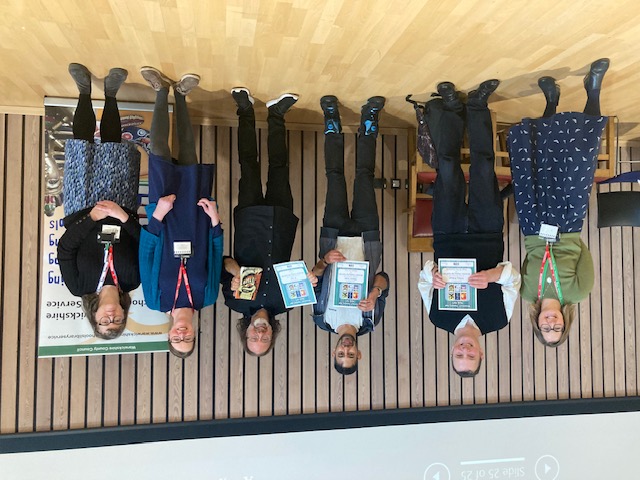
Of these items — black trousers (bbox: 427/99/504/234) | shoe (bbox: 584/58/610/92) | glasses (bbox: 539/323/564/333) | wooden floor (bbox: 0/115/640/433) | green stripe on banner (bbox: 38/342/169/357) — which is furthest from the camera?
wooden floor (bbox: 0/115/640/433)

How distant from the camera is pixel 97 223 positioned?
2699 mm

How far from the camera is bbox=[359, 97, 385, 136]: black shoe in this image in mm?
3023

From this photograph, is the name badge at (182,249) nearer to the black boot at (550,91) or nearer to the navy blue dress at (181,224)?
the navy blue dress at (181,224)

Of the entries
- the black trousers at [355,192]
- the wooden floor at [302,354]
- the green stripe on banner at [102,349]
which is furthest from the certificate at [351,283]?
the green stripe on banner at [102,349]

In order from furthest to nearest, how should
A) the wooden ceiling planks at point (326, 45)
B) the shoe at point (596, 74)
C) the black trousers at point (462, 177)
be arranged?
the black trousers at point (462, 177)
the shoe at point (596, 74)
the wooden ceiling planks at point (326, 45)

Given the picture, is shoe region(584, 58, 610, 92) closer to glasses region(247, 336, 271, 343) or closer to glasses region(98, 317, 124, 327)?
glasses region(247, 336, 271, 343)

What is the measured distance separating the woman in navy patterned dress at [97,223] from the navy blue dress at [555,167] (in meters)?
2.67

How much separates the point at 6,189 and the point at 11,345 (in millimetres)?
1238

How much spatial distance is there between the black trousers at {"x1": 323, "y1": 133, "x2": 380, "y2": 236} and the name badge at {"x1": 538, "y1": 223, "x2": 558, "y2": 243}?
3.64 feet

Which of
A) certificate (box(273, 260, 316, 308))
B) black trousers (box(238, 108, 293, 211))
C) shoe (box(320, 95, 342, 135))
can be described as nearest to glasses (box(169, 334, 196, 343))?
Answer: certificate (box(273, 260, 316, 308))

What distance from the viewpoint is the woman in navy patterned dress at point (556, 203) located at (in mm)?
2803

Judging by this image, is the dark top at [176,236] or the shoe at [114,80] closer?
the shoe at [114,80]

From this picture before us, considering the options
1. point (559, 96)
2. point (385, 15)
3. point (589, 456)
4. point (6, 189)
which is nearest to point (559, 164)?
point (559, 96)

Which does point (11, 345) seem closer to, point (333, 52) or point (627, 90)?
point (333, 52)
